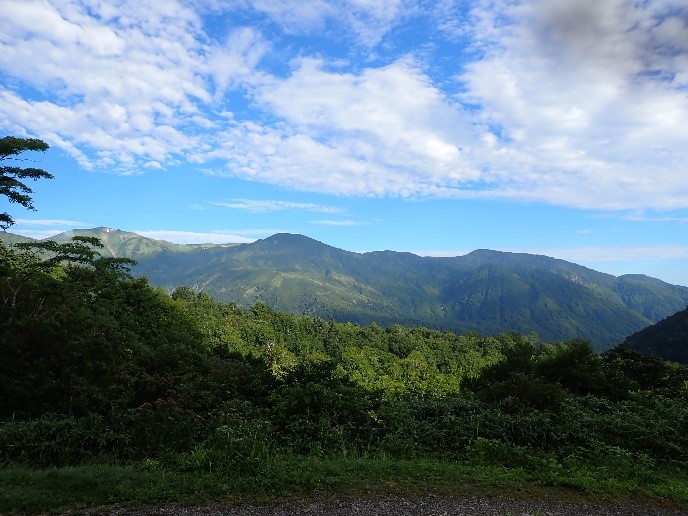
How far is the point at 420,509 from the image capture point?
Answer: 7047mm

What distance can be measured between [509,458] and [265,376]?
7.83 meters

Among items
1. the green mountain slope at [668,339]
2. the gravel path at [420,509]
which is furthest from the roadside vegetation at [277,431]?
the green mountain slope at [668,339]

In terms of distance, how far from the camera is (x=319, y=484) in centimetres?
773

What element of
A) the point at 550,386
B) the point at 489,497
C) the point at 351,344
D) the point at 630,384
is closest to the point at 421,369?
the point at 351,344

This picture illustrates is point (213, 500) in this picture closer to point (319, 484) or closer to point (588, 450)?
point (319, 484)

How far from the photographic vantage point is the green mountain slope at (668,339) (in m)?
101

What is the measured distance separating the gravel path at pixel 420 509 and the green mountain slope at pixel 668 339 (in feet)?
344

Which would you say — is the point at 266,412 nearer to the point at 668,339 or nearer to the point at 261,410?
the point at 261,410

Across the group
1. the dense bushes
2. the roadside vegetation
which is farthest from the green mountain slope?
the roadside vegetation

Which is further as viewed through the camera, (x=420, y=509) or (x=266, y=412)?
(x=266, y=412)

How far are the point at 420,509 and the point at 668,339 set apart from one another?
13400 centimetres

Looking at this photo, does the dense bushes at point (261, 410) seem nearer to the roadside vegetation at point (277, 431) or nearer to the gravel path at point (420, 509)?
the roadside vegetation at point (277, 431)

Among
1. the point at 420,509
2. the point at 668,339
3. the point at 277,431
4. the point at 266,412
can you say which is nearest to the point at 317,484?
the point at 420,509

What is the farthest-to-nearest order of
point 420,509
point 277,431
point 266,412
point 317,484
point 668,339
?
point 668,339 → point 266,412 → point 277,431 → point 317,484 → point 420,509
